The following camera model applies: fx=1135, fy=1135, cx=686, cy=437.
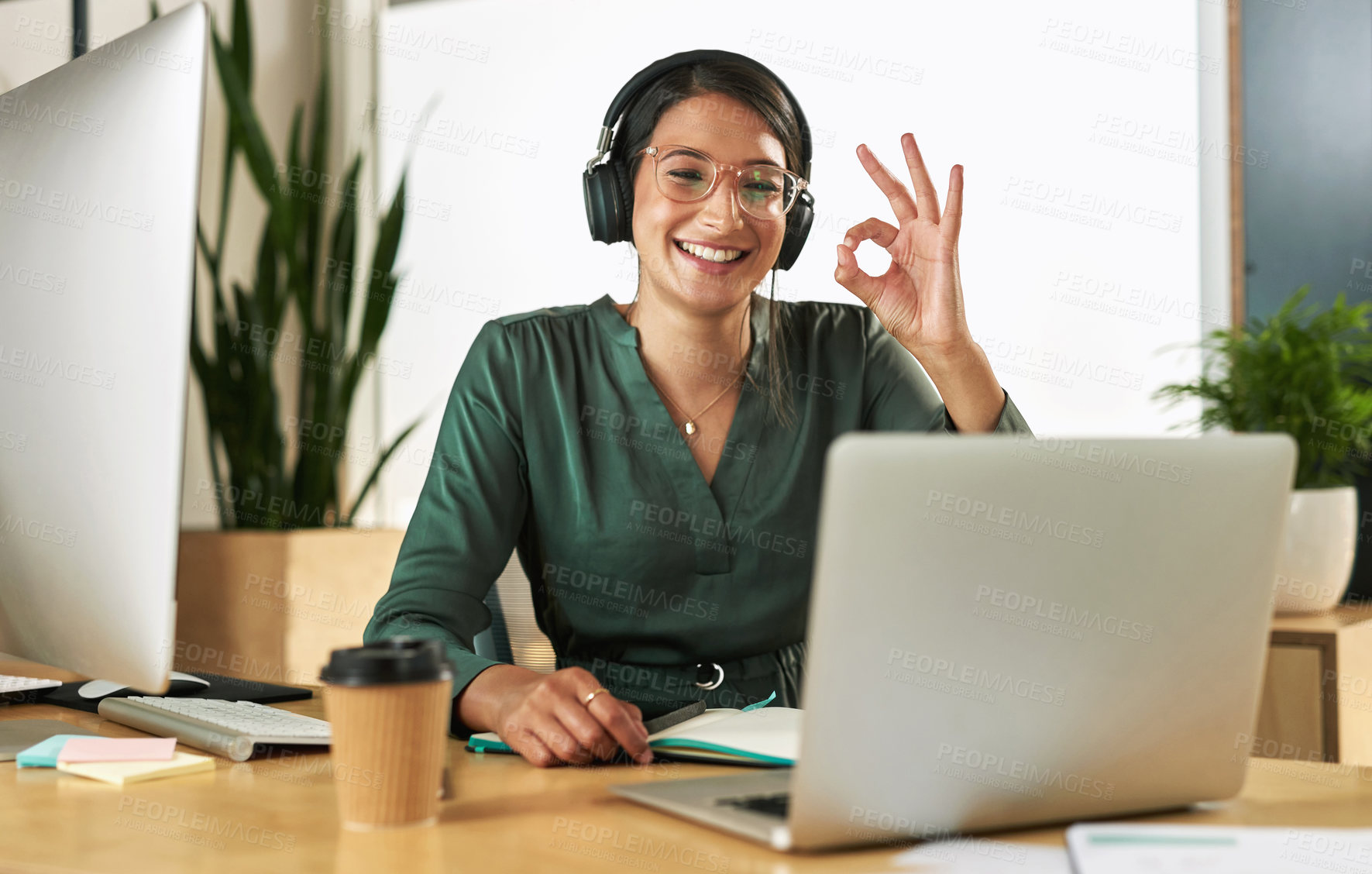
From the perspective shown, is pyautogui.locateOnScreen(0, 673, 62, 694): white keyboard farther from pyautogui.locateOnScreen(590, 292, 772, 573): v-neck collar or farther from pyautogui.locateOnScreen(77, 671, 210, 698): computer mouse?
pyautogui.locateOnScreen(590, 292, 772, 573): v-neck collar

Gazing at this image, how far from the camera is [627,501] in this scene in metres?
1.35

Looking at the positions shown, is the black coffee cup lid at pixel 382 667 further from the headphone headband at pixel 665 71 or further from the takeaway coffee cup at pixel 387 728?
the headphone headband at pixel 665 71

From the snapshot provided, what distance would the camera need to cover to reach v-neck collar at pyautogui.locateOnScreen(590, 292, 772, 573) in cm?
134

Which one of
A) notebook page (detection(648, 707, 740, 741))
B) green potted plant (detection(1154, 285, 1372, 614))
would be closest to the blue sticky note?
notebook page (detection(648, 707, 740, 741))

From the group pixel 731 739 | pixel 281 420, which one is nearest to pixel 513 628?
pixel 731 739

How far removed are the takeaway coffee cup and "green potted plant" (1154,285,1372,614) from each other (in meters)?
1.75

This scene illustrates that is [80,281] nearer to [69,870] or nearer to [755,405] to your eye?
[69,870]

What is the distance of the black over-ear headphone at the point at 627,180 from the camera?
1415 mm

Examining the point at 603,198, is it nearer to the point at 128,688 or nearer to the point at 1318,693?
the point at 128,688

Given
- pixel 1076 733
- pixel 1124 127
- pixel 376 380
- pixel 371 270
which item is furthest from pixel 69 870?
pixel 376 380

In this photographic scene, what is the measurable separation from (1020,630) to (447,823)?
1.21 ft

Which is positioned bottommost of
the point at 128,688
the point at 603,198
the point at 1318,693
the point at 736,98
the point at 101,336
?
the point at 1318,693

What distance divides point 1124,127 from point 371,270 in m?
1.80

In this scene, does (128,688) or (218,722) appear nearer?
(218,722)
